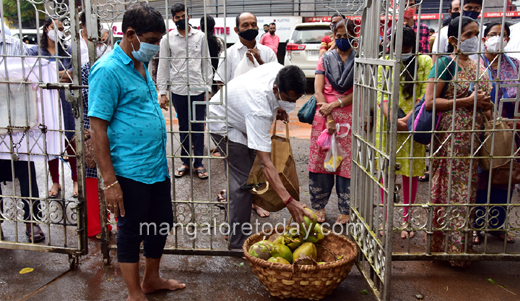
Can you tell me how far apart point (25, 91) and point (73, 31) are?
26.1 inches

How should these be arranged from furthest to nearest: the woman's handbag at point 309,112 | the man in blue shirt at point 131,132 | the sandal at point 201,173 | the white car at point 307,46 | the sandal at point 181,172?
the white car at point 307,46
the sandal at point 181,172
the sandal at point 201,173
the woman's handbag at point 309,112
the man in blue shirt at point 131,132

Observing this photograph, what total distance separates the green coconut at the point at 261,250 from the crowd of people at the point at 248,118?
29 cm

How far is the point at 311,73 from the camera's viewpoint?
12.4 metres

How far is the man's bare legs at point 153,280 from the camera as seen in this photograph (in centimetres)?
307

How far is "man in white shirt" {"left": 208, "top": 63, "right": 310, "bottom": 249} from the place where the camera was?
3.04m

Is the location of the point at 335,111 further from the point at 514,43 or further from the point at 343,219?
the point at 514,43

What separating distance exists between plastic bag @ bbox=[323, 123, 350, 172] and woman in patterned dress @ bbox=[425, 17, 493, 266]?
956mm

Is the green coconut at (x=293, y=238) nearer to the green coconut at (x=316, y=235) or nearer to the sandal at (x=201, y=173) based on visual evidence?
the green coconut at (x=316, y=235)

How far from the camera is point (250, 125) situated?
10.3ft

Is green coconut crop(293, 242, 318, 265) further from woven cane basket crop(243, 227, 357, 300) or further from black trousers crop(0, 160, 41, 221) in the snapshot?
black trousers crop(0, 160, 41, 221)

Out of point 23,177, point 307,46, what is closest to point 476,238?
point 23,177

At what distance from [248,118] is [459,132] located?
1.52 meters

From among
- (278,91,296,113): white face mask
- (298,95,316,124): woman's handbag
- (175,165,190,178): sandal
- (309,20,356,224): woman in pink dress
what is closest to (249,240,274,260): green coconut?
(278,91,296,113): white face mask

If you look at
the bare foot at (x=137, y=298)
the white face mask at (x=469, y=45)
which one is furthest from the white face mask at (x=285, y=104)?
the bare foot at (x=137, y=298)
